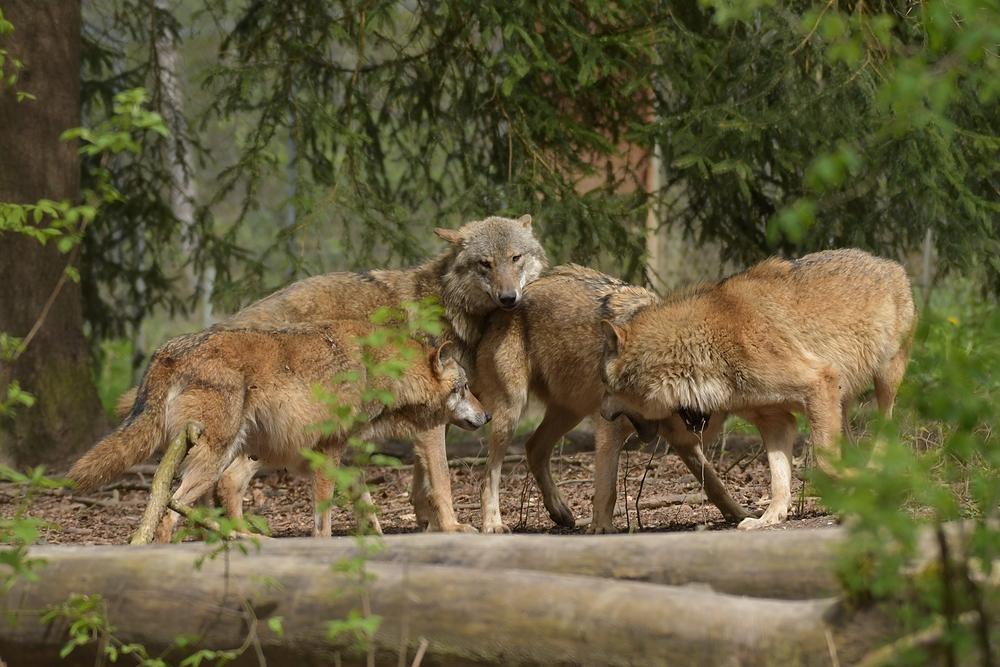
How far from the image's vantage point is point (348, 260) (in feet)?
30.7

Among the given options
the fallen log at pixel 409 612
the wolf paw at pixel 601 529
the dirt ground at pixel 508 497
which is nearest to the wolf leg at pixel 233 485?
the dirt ground at pixel 508 497

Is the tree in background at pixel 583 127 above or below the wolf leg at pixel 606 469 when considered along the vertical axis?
above

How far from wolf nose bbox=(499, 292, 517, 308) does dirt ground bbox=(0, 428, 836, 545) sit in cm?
133

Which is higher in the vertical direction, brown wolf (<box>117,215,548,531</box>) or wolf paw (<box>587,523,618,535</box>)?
brown wolf (<box>117,215,548,531</box>)

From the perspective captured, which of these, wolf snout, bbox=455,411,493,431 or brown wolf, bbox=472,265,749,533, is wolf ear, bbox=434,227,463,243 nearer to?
brown wolf, bbox=472,265,749,533

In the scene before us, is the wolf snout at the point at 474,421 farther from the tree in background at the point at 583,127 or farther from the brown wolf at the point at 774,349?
the tree in background at the point at 583,127

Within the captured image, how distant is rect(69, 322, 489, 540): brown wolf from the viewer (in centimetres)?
556

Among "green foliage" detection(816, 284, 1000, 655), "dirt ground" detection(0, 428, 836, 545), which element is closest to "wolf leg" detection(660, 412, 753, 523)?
"dirt ground" detection(0, 428, 836, 545)

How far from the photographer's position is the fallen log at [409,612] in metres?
3.05

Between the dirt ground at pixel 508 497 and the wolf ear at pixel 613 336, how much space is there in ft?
2.82

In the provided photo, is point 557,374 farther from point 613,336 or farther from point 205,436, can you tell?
point 205,436

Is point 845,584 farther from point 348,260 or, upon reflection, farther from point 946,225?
point 348,260

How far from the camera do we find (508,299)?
23.0 ft

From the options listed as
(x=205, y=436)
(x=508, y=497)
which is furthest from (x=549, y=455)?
(x=205, y=436)
